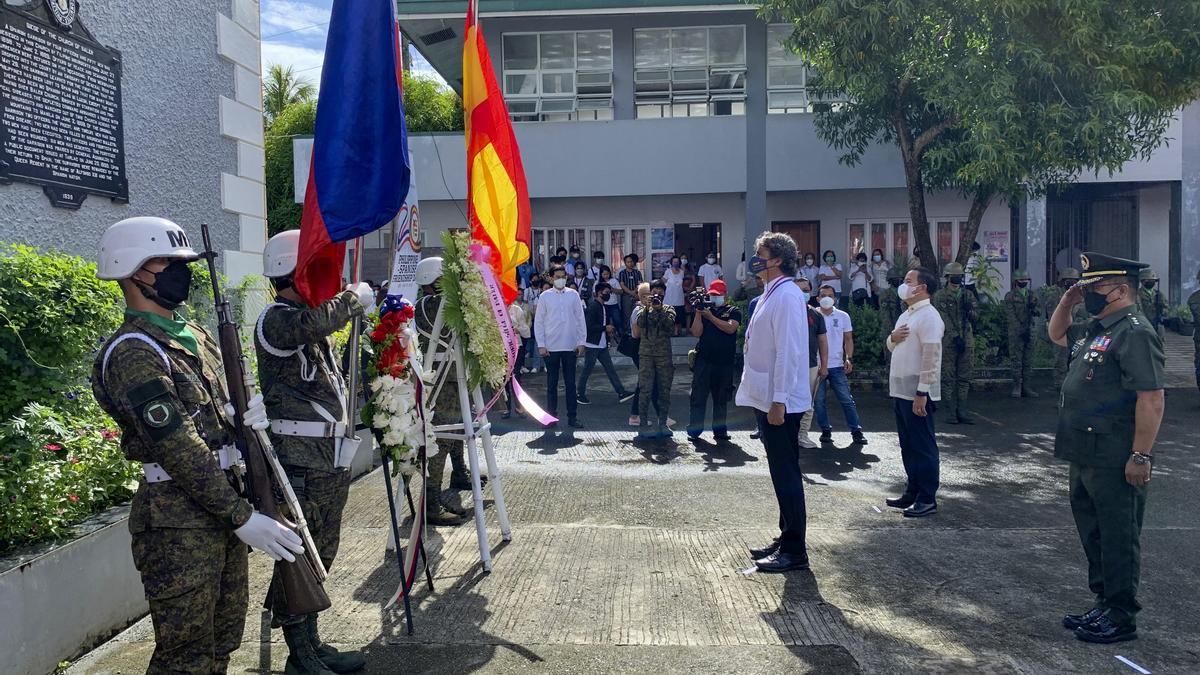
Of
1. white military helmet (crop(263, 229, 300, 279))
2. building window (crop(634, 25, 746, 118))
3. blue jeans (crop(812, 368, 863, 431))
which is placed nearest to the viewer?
white military helmet (crop(263, 229, 300, 279))

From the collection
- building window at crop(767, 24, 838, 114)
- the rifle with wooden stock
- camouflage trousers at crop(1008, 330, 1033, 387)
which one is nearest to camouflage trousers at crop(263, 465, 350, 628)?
the rifle with wooden stock

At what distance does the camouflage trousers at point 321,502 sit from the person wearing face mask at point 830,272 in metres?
15.7

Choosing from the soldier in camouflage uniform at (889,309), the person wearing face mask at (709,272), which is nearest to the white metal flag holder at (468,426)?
the soldier in camouflage uniform at (889,309)

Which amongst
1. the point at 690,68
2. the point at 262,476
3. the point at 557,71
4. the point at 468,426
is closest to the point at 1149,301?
the point at 468,426

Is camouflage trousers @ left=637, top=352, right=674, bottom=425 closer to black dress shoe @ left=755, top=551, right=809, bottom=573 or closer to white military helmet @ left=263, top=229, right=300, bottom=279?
black dress shoe @ left=755, top=551, right=809, bottom=573

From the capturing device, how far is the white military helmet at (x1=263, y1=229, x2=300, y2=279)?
436 centimetres

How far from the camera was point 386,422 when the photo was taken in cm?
492

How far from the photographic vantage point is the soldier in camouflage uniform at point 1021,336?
13555mm

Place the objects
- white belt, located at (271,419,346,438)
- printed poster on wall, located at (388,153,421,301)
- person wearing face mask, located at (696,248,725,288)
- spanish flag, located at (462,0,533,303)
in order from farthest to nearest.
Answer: person wearing face mask, located at (696,248,725,288) → printed poster on wall, located at (388,153,421,301) → spanish flag, located at (462,0,533,303) → white belt, located at (271,419,346,438)

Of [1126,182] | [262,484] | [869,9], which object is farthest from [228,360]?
[1126,182]

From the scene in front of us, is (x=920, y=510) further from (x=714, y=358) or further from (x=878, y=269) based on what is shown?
(x=878, y=269)

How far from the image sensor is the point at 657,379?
10625 mm

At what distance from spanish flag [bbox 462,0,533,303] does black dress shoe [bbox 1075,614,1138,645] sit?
13.4 feet

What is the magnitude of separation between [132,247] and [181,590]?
1240 millimetres
